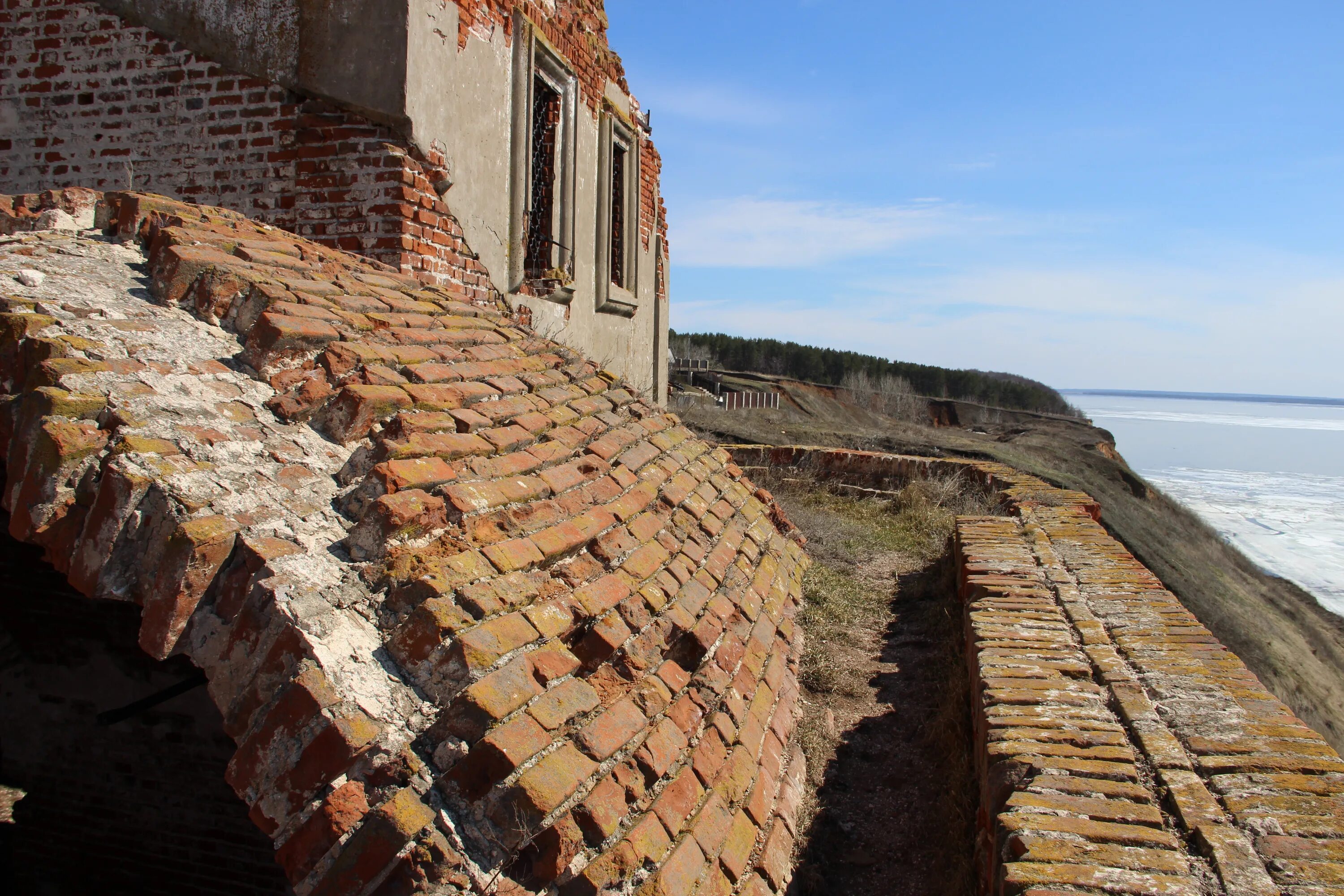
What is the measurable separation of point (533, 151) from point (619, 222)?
8.00ft

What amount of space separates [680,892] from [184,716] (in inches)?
119

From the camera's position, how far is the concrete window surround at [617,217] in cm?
841

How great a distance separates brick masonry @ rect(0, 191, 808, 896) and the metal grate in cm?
397

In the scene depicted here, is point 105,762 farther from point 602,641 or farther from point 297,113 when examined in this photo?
point 297,113

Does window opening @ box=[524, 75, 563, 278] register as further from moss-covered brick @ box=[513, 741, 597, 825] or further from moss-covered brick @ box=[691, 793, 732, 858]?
moss-covered brick @ box=[513, 741, 597, 825]

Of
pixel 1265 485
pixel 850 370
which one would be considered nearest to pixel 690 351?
pixel 850 370

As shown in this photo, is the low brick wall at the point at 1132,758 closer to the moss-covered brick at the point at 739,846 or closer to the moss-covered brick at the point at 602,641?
the moss-covered brick at the point at 739,846

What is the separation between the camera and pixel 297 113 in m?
4.78

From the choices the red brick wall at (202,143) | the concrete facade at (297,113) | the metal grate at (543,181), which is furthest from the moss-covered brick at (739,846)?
the metal grate at (543,181)

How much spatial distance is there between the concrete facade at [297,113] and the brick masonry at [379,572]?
163 cm

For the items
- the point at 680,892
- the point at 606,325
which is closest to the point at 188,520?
the point at 680,892

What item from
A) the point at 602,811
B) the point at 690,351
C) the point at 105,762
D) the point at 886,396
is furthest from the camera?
the point at 690,351

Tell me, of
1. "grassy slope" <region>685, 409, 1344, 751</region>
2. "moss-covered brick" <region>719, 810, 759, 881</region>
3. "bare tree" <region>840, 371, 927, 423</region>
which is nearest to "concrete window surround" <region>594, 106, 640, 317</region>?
"grassy slope" <region>685, 409, 1344, 751</region>

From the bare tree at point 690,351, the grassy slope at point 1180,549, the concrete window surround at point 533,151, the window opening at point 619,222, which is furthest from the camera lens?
the bare tree at point 690,351
